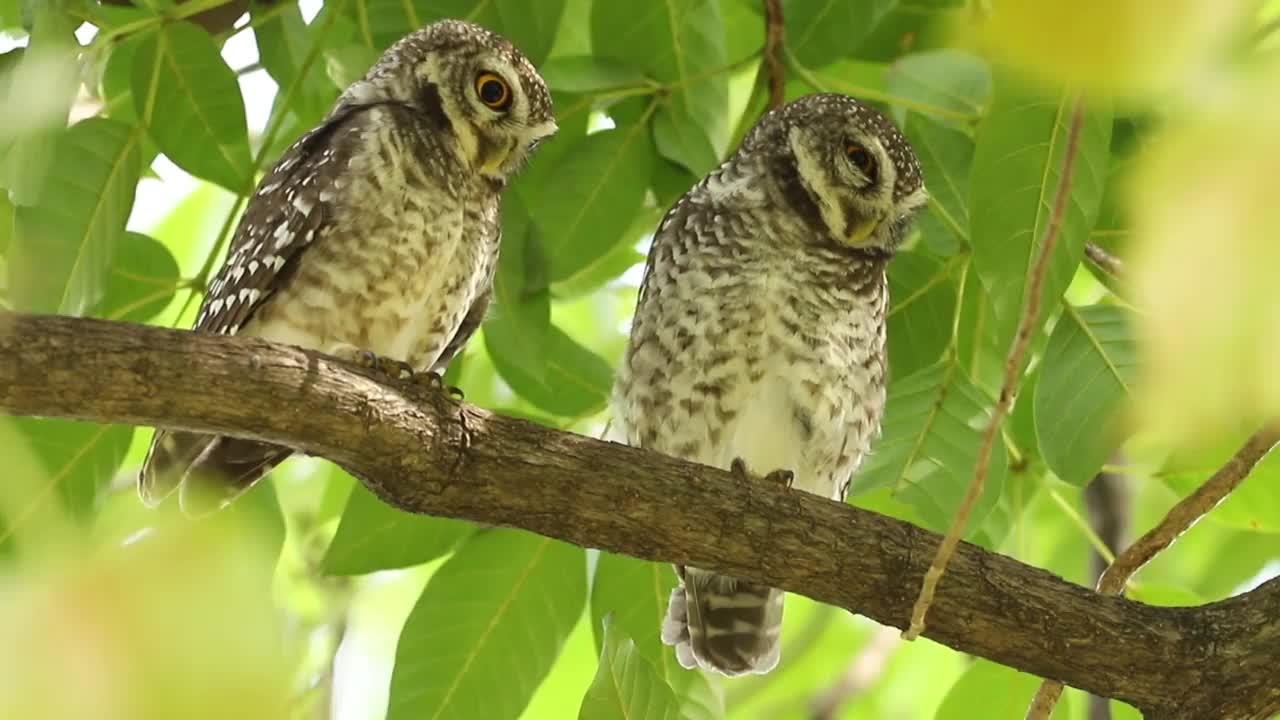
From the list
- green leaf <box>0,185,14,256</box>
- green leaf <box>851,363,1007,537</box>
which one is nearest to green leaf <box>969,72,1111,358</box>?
green leaf <box>851,363,1007,537</box>

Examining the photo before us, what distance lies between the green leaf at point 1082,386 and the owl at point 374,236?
3.14ft

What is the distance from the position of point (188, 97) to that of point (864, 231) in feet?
4.09

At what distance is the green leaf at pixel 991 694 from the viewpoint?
227 centimetres

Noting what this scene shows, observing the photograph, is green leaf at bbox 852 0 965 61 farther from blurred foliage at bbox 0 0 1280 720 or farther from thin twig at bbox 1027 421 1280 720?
thin twig at bbox 1027 421 1280 720

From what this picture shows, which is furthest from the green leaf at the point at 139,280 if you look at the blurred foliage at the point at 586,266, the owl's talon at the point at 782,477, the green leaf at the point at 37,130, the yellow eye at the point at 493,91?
the owl's talon at the point at 782,477

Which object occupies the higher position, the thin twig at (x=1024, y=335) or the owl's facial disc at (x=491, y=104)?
the owl's facial disc at (x=491, y=104)

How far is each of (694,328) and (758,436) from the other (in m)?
0.25

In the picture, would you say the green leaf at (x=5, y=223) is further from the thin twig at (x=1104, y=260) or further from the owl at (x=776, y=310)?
the thin twig at (x=1104, y=260)

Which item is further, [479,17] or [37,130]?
[479,17]

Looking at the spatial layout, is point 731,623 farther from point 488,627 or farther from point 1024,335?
point 1024,335

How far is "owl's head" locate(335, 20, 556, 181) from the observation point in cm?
256

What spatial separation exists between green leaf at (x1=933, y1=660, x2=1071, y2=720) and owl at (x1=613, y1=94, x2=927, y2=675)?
0.53 meters

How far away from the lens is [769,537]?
204 centimetres

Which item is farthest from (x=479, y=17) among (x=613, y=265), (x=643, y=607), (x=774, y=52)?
(x=643, y=607)
